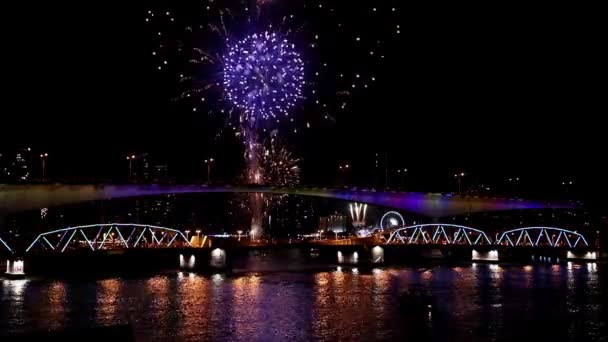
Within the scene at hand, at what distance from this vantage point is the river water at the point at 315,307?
42.1 m

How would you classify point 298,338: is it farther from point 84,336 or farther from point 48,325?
point 84,336

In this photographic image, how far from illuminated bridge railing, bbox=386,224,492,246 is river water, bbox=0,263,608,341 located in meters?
25.4

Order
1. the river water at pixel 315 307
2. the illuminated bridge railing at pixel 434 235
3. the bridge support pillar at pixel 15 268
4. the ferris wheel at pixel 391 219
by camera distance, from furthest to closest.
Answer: the ferris wheel at pixel 391 219 < the illuminated bridge railing at pixel 434 235 < the bridge support pillar at pixel 15 268 < the river water at pixel 315 307

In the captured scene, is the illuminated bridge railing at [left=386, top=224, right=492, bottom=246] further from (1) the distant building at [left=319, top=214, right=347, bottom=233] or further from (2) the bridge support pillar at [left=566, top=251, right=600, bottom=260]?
(1) the distant building at [left=319, top=214, right=347, bottom=233]

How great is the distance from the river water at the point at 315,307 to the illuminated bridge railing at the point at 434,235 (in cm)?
2536

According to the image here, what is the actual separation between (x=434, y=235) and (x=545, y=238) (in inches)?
986

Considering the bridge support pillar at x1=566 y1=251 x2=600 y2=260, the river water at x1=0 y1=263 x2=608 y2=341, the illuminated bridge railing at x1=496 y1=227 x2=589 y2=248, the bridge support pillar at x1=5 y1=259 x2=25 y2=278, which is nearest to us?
the river water at x1=0 y1=263 x2=608 y2=341

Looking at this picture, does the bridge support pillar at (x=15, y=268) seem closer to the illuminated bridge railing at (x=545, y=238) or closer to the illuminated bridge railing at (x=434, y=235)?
the illuminated bridge railing at (x=434, y=235)

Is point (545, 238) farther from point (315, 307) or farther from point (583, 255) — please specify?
point (315, 307)

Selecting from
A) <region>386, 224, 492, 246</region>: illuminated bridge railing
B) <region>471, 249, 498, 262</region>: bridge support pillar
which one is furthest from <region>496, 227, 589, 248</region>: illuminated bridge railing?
<region>386, 224, 492, 246</region>: illuminated bridge railing

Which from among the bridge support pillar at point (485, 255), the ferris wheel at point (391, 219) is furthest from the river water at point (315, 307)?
the ferris wheel at point (391, 219)

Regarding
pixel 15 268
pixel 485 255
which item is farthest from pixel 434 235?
pixel 15 268

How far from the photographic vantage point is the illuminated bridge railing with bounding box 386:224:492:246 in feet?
345

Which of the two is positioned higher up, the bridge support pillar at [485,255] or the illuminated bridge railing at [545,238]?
the illuminated bridge railing at [545,238]
